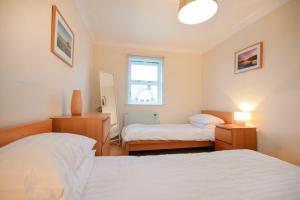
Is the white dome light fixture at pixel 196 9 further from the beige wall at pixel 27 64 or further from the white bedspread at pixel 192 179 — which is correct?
the white bedspread at pixel 192 179

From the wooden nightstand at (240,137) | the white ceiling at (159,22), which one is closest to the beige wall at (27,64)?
the white ceiling at (159,22)

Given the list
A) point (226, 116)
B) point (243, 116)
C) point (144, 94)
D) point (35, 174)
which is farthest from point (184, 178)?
point (144, 94)

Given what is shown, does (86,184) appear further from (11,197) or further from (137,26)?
(137,26)

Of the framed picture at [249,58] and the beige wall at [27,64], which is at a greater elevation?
the framed picture at [249,58]

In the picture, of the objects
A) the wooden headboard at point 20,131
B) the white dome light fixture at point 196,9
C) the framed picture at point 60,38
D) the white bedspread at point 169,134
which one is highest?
the white dome light fixture at point 196,9

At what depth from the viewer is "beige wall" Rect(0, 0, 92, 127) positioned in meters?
0.91

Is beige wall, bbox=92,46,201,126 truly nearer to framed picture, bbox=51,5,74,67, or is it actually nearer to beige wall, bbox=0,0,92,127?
framed picture, bbox=51,5,74,67

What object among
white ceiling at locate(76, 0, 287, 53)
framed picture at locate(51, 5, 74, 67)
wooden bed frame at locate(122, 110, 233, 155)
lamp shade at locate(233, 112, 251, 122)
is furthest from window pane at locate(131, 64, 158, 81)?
lamp shade at locate(233, 112, 251, 122)

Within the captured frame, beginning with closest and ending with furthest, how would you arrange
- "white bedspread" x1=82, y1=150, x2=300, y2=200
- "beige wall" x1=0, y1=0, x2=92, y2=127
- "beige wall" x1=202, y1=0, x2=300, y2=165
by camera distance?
1. "white bedspread" x1=82, y1=150, x2=300, y2=200
2. "beige wall" x1=0, y1=0, x2=92, y2=127
3. "beige wall" x1=202, y1=0, x2=300, y2=165

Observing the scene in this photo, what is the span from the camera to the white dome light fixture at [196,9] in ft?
5.29

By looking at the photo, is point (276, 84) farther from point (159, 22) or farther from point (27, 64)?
point (27, 64)

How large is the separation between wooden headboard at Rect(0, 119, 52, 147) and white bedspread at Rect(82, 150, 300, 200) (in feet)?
1.64

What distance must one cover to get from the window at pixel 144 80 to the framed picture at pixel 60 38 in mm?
2009

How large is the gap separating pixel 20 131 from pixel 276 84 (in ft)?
9.71
